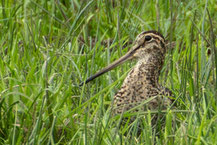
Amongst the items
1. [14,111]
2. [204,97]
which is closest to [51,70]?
[14,111]

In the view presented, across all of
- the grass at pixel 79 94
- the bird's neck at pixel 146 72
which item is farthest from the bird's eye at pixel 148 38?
the grass at pixel 79 94

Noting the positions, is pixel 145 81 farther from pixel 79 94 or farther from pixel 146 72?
pixel 79 94

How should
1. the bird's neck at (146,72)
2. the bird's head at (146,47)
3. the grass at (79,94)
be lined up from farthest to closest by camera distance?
the bird's head at (146,47) < the bird's neck at (146,72) < the grass at (79,94)

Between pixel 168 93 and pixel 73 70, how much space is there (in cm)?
71

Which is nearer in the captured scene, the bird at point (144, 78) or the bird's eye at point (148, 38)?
the bird at point (144, 78)

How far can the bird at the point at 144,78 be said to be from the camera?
164 inches

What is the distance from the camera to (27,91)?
4203mm

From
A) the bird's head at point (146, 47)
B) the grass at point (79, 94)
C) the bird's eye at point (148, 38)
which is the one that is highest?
the bird's eye at point (148, 38)

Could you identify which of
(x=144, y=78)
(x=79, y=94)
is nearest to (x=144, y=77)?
(x=144, y=78)

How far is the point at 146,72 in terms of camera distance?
4.41m

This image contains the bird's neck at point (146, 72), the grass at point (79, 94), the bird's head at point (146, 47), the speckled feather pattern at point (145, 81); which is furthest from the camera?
the bird's head at point (146, 47)

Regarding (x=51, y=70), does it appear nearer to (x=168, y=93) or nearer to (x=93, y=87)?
(x=93, y=87)

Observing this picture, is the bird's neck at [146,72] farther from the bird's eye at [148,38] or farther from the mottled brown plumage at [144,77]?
the bird's eye at [148,38]

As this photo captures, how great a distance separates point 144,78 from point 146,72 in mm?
73
